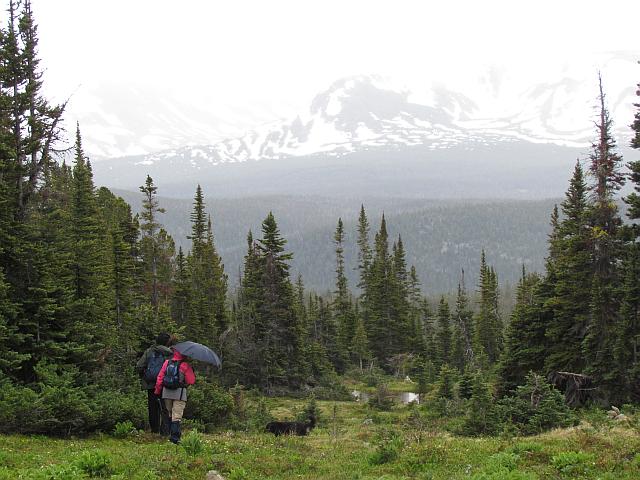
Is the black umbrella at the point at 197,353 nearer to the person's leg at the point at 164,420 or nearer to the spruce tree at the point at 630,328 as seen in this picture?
the person's leg at the point at 164,420

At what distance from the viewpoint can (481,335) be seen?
75.5 meters

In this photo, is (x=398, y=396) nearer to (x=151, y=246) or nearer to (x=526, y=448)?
(x=151, y=246)

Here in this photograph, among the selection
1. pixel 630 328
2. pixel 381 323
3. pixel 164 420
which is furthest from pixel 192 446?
pixel 381 323

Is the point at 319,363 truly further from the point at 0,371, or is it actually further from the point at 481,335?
the point at 0,371

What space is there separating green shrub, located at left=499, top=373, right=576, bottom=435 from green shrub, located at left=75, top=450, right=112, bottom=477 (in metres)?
14.8

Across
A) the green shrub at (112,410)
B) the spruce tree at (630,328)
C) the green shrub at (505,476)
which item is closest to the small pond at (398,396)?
the spruce tree at (630,328)

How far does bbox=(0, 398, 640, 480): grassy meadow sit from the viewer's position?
11688mm

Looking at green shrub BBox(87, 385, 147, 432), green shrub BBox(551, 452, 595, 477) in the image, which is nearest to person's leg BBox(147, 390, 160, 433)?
green shrub BBox(87, 385, 147, 432)

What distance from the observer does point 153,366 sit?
16156mm

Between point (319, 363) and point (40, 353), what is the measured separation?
38.3 meters

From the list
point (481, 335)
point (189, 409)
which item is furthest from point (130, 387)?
point (481, 335)

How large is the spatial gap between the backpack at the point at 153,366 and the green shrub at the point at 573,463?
33.0ft

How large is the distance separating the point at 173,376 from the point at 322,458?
4.33 m

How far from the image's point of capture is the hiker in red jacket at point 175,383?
14992 millimetres
